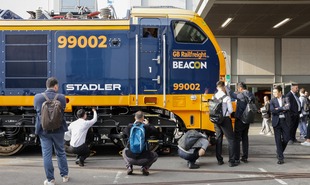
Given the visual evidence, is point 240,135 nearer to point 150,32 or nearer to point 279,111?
point 279,111

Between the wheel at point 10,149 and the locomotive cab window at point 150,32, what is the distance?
3.95 meters

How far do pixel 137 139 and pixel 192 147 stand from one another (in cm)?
142

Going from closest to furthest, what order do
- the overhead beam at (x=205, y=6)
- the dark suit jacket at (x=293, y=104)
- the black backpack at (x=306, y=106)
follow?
the dark suit jacket at (x=293, y=104) < the black backpack at (x=306, y=106) < the overhead beam at (x=205, y=6)

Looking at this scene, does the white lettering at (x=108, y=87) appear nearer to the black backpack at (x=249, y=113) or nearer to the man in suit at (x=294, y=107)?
the black backpack at (x=249, y=113)

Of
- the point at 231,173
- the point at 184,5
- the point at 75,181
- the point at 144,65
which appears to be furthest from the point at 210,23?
the point at 75,181

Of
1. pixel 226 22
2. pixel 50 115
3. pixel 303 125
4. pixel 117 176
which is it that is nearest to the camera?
pixel 50 115

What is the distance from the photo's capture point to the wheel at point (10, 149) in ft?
31.1

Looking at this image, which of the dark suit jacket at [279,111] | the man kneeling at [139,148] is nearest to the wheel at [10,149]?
the man kneeling at [139,148]

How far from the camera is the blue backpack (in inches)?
287

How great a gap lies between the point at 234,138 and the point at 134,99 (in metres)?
2.40

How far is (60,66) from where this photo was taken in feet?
30.1

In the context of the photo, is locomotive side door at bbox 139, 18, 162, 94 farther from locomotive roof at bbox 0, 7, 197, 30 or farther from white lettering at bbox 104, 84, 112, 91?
white lettering at bbox 104, 84, 112, 91

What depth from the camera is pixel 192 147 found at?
26.9 ft

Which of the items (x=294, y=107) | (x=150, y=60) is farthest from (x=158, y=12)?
(x=294, y=107)
